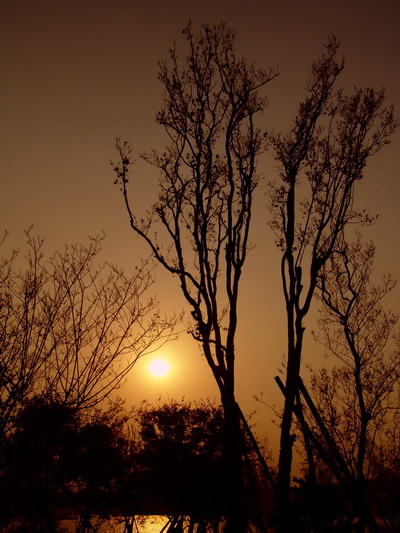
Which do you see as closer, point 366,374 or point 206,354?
point 206,354

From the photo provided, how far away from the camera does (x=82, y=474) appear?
2769 cm

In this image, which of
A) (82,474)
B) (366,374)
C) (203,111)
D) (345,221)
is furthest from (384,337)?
(82,474)

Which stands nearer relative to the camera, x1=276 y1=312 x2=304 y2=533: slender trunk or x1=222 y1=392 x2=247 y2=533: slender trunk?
x1=276 y1=312 x2=304 y2=533: slender trunk

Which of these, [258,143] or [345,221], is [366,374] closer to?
[345,221]

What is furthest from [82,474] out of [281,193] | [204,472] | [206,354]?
[281,193]

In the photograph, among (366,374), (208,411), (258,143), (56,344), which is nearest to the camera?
Result: (56,344)

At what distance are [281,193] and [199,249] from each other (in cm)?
308

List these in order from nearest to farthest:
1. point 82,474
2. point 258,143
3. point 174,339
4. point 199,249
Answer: point 174,339 < point 199,249 < point 258,143 < point 82,474

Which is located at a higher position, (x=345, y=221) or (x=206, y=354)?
(x=345, y=221)

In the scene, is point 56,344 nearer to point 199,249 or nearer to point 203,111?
point 199,249

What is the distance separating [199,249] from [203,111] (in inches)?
165

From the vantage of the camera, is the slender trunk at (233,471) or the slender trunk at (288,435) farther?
the slender trunk at (233,471)

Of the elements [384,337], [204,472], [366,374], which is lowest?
[204,472]

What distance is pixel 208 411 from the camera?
1257 inches
